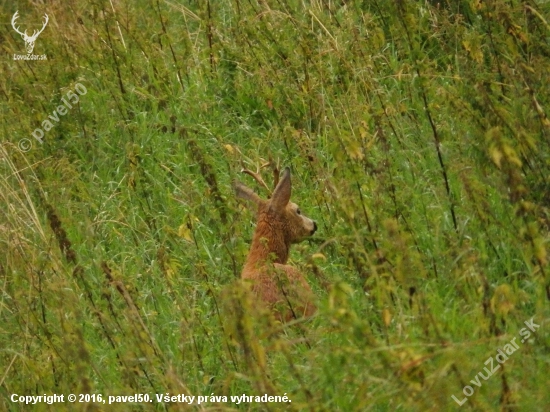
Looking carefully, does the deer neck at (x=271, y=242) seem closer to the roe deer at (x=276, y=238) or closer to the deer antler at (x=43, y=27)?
the roe deer at (x=276, y=238)

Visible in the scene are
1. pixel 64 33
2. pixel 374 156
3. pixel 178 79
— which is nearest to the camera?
pixel 374 156

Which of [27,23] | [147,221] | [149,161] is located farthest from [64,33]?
[147,221]

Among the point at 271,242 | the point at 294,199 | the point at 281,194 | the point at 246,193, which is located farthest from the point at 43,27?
the point at 271,242

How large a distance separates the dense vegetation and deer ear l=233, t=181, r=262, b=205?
8cm

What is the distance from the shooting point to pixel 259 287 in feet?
18.6

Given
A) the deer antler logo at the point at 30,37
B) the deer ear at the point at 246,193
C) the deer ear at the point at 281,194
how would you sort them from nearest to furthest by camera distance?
the deer ear at the point at 281,194, the deer ear at the point at 246,193, the deer antler logo at the point at 30,37

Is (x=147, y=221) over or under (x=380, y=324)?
under

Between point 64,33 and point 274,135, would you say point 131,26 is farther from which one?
point 274,135

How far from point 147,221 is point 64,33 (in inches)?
97.2

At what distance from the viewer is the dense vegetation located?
14.8 feet

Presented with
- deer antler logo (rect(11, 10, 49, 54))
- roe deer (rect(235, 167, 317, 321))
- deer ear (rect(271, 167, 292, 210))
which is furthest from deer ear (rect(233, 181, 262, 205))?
deer antler logo (rect(11, 10, 49, 54))

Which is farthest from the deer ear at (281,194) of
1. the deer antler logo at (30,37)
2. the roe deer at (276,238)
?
the deer antler logo at (30,37)

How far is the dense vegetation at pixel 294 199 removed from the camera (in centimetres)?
450

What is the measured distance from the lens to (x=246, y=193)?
648 cm
